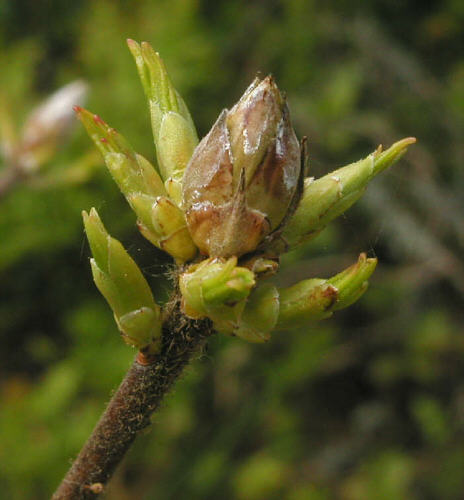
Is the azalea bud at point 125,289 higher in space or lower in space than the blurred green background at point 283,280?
higher

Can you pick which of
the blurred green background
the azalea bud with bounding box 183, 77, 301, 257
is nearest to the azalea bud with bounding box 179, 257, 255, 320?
the azalea bud with bounding box 183, 77, 301, 257

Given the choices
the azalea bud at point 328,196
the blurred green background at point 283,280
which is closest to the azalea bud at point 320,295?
the azalea bud at point 328,196

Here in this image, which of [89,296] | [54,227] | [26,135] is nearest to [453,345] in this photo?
[89,296]

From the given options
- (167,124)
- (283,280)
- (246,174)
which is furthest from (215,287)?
(283,280)

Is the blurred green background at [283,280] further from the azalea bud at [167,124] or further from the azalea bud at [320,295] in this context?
the azalea bud at [320,295]

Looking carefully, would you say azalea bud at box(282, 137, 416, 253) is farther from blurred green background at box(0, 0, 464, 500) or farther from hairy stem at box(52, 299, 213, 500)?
blurred green background at box(0, 0, 464, 500)

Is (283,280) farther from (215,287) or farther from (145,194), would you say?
(215,287)
